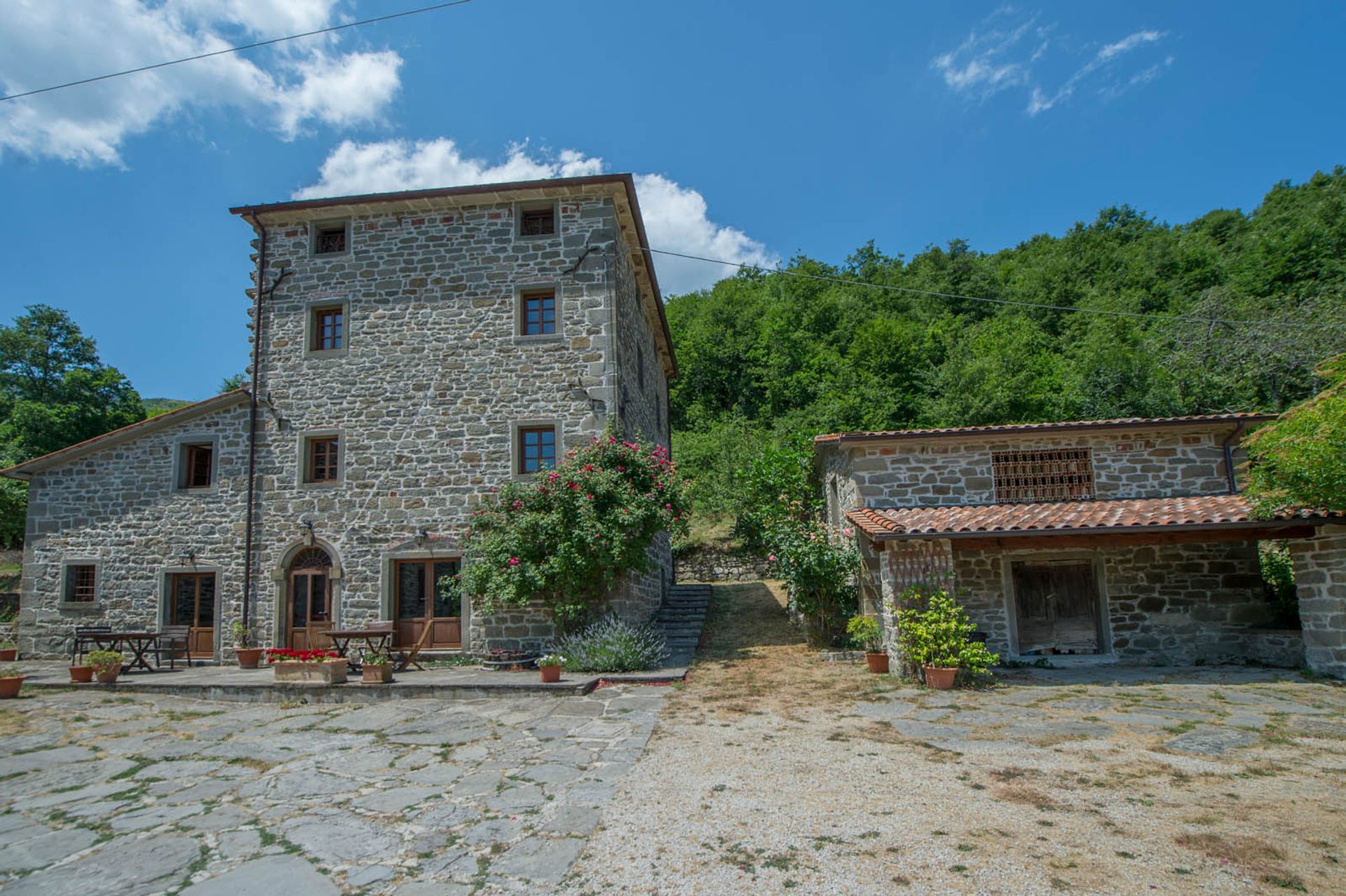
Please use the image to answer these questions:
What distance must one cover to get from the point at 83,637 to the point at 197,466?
366cm

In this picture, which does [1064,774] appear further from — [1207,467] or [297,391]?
[297,391]

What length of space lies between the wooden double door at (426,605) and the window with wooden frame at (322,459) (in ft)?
7.72

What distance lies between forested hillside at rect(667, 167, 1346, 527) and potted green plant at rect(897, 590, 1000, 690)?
38.4 feet

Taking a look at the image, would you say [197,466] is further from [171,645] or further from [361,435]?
[361,435]

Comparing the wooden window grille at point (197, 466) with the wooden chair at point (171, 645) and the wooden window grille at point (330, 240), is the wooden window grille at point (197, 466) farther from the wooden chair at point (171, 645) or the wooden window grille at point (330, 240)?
the wooden window grille at point (330, 240)

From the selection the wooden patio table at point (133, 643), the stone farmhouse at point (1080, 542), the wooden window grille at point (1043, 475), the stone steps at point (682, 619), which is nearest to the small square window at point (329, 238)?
the wooden patio table at point (133, 643)

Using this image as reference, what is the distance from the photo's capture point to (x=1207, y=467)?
11.8 m

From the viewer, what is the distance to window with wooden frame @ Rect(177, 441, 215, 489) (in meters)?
13.9

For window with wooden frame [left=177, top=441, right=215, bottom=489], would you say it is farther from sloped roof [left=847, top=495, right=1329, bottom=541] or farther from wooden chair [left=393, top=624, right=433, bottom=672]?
sloped roof [left=847, top=495, right=1329, bottom=541]

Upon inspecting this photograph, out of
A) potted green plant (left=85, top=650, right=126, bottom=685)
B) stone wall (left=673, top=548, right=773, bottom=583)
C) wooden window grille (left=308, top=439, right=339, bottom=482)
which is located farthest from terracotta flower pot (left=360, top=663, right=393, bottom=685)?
stone wall (left=673, top=548, right=773, bottom=583)

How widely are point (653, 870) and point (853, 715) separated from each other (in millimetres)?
4605

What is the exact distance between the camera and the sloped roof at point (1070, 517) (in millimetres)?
9680

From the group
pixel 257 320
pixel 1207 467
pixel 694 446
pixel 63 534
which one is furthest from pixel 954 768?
pixel 694 446

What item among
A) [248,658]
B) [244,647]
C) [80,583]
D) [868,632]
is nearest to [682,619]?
[868,632]
